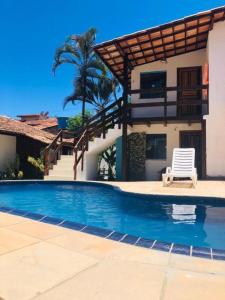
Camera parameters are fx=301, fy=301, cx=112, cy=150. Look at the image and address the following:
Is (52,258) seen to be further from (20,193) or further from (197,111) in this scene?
(197,111)

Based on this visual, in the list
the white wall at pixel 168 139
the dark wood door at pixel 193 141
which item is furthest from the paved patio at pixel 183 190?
the white wall at pixel 168 139

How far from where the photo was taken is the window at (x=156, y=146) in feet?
51.8

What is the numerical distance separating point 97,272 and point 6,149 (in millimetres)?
16501

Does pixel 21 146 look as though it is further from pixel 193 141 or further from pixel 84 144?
pixel 193 141

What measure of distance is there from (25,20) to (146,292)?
2224 cm

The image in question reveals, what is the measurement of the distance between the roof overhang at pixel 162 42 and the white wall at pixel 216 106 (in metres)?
0.75

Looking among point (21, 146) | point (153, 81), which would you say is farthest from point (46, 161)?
point (153, 81)

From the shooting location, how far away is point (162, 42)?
14.2m

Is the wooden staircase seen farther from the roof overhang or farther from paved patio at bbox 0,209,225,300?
paved patio at bbox 0,209,225,300

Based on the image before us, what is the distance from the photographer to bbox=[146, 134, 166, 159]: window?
622 inches

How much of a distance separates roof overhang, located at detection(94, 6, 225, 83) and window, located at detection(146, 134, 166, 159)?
400cm

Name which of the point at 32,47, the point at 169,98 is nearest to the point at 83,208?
the point at 169,98

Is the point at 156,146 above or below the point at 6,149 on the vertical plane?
above

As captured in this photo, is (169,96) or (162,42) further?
(169,96)
